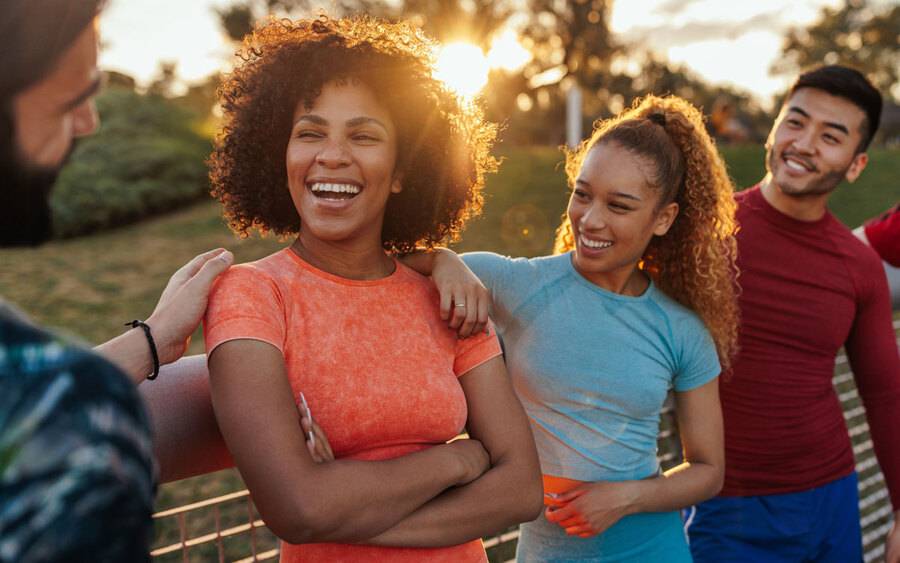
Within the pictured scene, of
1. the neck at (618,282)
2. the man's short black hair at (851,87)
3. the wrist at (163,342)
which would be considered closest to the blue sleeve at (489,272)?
the neck at (618,282)

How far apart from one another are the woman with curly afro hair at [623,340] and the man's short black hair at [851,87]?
3.21 feet

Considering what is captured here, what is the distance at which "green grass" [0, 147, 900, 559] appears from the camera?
8.84 meters

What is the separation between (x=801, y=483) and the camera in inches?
106

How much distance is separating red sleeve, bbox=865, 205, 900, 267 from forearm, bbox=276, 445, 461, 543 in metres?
2.39

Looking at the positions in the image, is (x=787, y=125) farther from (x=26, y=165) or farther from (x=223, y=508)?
(x=223, y=508)

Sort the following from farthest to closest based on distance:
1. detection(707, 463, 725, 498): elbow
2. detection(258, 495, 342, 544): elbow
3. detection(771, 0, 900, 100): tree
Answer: detection(771, 0, 900, 100): tree → detection(707, 463, 725, 498): elbow → detection(258, 495, 342, 544): elbow

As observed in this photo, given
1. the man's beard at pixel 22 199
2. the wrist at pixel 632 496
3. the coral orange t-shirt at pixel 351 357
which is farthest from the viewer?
the wrist at pixel 632 496

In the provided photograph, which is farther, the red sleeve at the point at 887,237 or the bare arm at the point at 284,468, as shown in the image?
the red sleeve at the point at 887,237

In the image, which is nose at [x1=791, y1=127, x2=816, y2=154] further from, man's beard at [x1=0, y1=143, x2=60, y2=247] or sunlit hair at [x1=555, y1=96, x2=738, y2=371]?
man's beard at [x1=0, y1=143, x2=60, y2=247]

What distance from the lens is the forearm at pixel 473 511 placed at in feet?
4.82

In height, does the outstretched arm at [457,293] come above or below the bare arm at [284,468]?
above

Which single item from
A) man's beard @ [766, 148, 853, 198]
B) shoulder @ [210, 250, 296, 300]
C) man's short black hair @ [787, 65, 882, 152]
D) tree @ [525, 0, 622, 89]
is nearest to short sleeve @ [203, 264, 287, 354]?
shoulder @ [210, 250, 296, 300]

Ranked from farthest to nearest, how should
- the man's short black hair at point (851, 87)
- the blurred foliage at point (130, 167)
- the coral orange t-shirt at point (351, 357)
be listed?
1. the blurred foliage at point (130, 167)
2. the man's short black hair at point (851, 87)
3. the coral orange t-shirt at point (351, 357)

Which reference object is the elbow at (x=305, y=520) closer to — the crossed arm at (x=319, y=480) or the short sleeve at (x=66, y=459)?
the crossed arm at (x=319, y=480)
